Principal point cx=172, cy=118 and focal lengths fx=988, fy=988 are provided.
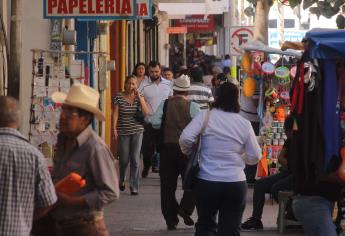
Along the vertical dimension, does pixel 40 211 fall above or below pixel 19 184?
below

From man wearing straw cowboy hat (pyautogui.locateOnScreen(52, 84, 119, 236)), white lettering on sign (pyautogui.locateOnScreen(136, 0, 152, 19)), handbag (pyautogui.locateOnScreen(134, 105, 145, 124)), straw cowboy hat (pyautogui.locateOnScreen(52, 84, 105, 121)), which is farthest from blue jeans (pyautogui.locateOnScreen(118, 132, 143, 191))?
man wearing straw cowboy hat (pyautogui.locateOnScreen(52, 84, 119, 236))

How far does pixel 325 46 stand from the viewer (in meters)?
7.41

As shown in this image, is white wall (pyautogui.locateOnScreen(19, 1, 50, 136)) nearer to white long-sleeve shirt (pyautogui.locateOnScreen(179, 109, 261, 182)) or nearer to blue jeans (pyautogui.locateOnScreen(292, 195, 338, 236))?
white long-sleeve shirt (pyautogui.locateOnScreen(179, 109, 261, 182))

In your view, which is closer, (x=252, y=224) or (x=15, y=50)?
(x=15, y=50)

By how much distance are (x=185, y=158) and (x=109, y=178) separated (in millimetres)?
4699

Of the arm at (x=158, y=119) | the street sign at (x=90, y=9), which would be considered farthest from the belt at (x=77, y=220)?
the street sign at (x=90, y=9)

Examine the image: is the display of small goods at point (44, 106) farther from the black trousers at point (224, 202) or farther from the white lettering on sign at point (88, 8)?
the black trousers at point (224, 202)

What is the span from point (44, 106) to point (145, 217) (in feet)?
6.16

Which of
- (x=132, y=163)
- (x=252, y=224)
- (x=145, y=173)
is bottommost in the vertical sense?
(x=145, y=173)

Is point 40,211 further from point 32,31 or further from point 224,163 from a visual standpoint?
point 32,31

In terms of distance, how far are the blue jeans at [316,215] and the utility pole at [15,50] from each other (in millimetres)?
4082

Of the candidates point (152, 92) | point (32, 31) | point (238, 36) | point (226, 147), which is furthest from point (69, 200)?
point (238, 36)

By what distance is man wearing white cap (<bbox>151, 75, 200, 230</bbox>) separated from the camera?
425 inches

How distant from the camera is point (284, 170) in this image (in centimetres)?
1150
